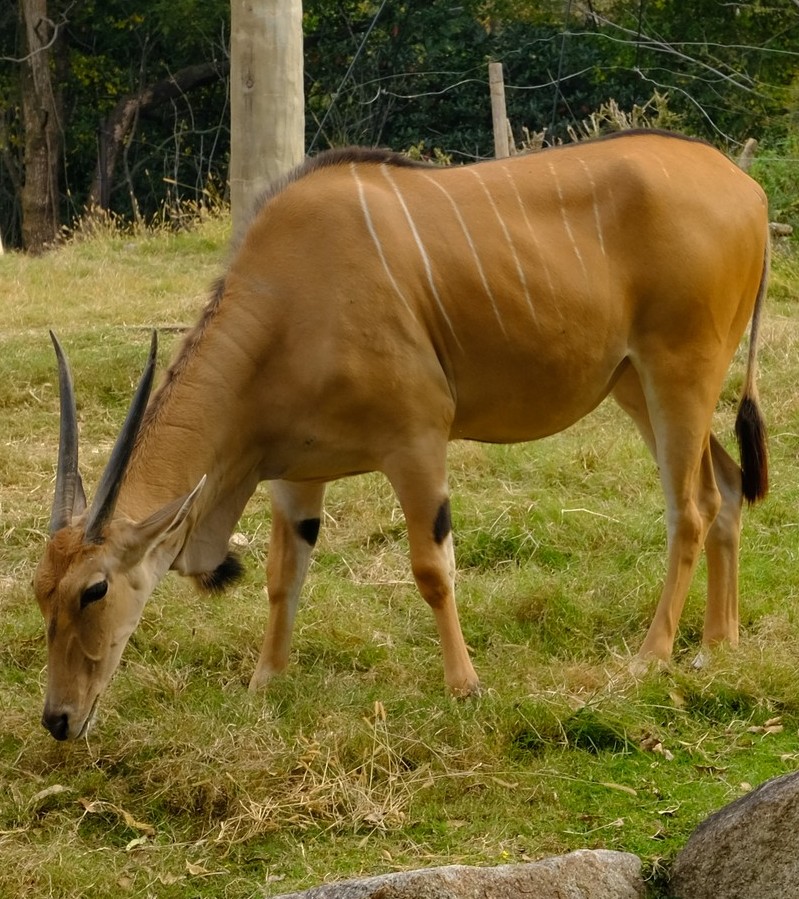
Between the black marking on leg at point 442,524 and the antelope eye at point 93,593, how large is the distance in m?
1.06

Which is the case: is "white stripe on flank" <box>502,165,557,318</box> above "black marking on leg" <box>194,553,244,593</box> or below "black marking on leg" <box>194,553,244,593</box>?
above

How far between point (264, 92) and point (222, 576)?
11.4ft

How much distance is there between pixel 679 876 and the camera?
3.29m

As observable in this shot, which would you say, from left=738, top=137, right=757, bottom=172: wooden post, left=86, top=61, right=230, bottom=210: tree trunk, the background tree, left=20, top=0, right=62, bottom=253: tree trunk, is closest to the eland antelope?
left=738, top=137, right=757, bottom=172: wooden post

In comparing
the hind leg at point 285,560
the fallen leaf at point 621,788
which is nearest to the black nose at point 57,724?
the hind leg at point 285,560

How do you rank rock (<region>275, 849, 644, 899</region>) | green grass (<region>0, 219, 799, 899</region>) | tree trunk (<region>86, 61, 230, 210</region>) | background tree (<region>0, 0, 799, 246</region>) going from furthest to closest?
tree trunk (<region>86, 61, 230, 210</region>)
background tree (<region>0, 0, 799, 246</region>)
green grass (<region>0, 219, 799, 899</region>)
rock (<region>275, 849, 644, 899</region>)

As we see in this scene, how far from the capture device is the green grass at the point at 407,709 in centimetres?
361

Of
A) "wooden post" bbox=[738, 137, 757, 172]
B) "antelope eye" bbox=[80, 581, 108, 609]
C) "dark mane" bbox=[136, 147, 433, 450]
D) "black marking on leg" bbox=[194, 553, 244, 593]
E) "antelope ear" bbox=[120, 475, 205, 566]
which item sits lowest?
"black marking on leg" bbox=[194, 553, 244, 593]

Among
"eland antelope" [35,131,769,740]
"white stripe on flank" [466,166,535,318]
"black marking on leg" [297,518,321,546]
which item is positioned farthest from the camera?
"black marking on leg" [297,518,321,546]

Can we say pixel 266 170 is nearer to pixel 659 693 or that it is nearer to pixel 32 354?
pixel 32 354

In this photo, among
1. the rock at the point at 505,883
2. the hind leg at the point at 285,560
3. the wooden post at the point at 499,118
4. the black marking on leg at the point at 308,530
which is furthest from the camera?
the wooden post at the point at 499,118

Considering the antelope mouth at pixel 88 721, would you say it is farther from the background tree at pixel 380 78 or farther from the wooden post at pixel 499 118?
the background tree at pixel 380 78

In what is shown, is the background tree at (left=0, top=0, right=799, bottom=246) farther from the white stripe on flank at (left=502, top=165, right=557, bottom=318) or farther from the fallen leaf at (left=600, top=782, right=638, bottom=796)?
the fallen leaf at (left=600, top=782, right=638, bottom=796)

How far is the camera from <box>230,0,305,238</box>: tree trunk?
7.03m
